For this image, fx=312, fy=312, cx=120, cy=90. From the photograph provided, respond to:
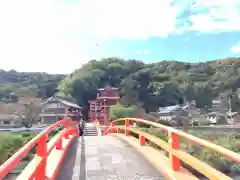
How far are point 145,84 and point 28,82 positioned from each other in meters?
40.9

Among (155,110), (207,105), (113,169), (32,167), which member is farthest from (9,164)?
(207,105)

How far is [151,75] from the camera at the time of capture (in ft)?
279

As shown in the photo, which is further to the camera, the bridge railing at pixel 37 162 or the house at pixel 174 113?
the house at pixel 174 113

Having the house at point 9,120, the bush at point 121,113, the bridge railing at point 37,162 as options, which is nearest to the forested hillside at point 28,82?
the house at point 9,120

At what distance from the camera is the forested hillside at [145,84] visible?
70750 mm

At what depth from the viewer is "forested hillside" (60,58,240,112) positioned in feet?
232

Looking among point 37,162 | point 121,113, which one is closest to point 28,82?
point 121,113

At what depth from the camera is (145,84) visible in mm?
80000

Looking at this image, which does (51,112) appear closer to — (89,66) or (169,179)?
(89,66)

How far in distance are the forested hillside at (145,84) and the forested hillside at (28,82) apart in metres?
11.8

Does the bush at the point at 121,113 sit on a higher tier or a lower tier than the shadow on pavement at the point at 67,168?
higher

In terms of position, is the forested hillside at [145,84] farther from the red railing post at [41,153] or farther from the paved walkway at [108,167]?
the red railing post at [41,153]

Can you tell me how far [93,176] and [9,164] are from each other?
275 cm

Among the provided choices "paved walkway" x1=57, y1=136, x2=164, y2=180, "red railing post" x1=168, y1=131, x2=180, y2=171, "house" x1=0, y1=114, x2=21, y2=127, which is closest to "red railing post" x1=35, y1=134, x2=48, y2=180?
"paved walkway" x1=57, y1=136, x2=164, y2=180
